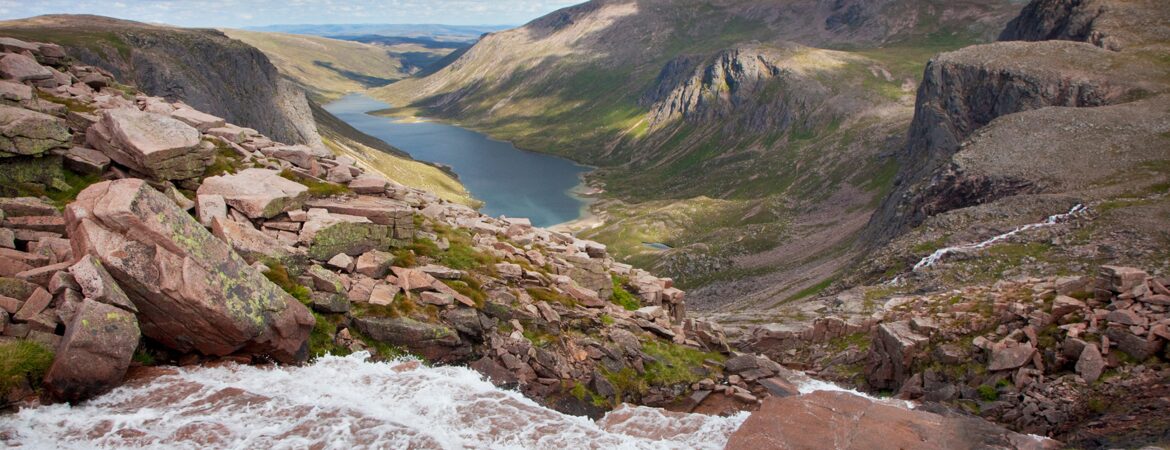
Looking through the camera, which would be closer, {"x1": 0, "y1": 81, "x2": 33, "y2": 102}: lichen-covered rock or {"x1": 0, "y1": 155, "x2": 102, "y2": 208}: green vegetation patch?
{"x1": 0, "y1": 155, "x2": 102, "y2": 208}: green vegetation patch

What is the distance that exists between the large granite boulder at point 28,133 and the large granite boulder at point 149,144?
160cm

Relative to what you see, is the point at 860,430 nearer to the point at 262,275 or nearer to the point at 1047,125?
the point at 262,275

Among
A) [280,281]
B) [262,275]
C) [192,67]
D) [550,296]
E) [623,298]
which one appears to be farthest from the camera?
[192,67]

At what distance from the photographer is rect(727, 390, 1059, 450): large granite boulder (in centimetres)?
1881

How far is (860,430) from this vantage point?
19578 mm

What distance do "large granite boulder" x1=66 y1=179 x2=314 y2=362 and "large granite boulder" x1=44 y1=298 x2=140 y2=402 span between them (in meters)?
1.25

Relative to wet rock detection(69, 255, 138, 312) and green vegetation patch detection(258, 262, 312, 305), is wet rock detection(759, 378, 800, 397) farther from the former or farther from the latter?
wet rock detection(69, 255, 138, 312)

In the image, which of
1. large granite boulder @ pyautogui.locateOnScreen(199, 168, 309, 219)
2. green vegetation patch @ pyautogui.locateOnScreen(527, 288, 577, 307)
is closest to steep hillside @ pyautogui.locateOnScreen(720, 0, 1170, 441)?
green vegetation patch @ pyautogui.locateOnScreen(527, 288, 577, 307)

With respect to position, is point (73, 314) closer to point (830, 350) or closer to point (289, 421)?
point (289, 421)

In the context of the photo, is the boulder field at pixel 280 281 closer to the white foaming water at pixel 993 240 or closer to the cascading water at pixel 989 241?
the cascading water at pixel 989 241

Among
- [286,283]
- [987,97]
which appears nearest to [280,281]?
[286,283]

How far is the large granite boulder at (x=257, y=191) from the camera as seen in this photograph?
2548 cm

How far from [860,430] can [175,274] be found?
20790 millimetres

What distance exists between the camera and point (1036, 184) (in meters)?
71.6
